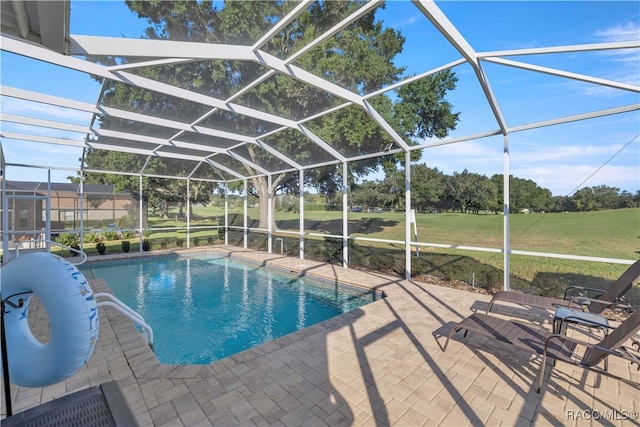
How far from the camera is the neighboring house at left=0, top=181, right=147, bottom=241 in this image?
9352 millimetres

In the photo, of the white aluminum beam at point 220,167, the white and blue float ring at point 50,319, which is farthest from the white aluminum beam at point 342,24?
the white aluminum beam at point 220,167

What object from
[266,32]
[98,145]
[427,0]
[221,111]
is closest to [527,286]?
[427,0]

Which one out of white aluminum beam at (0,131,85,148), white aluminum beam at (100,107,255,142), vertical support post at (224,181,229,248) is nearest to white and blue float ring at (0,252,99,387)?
white aluminum beam at (100,107,255,142)

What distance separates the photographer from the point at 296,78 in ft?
15.8

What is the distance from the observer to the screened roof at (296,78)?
3648 millimetres

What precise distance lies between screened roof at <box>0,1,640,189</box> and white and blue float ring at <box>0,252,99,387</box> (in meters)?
1.92

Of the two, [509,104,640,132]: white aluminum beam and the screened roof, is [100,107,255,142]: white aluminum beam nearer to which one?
the screened roof

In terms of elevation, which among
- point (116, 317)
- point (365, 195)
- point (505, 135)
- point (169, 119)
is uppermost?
point (169, 119)

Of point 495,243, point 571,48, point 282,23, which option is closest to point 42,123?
point 282,23

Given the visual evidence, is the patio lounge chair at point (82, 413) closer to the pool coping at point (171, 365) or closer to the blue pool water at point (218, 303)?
the pool coping at point (171, 365)

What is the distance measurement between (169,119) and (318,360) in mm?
6444

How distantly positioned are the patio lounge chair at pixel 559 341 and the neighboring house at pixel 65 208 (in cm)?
1163

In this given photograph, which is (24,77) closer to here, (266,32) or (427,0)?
(266,32)

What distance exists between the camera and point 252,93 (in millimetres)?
5816
